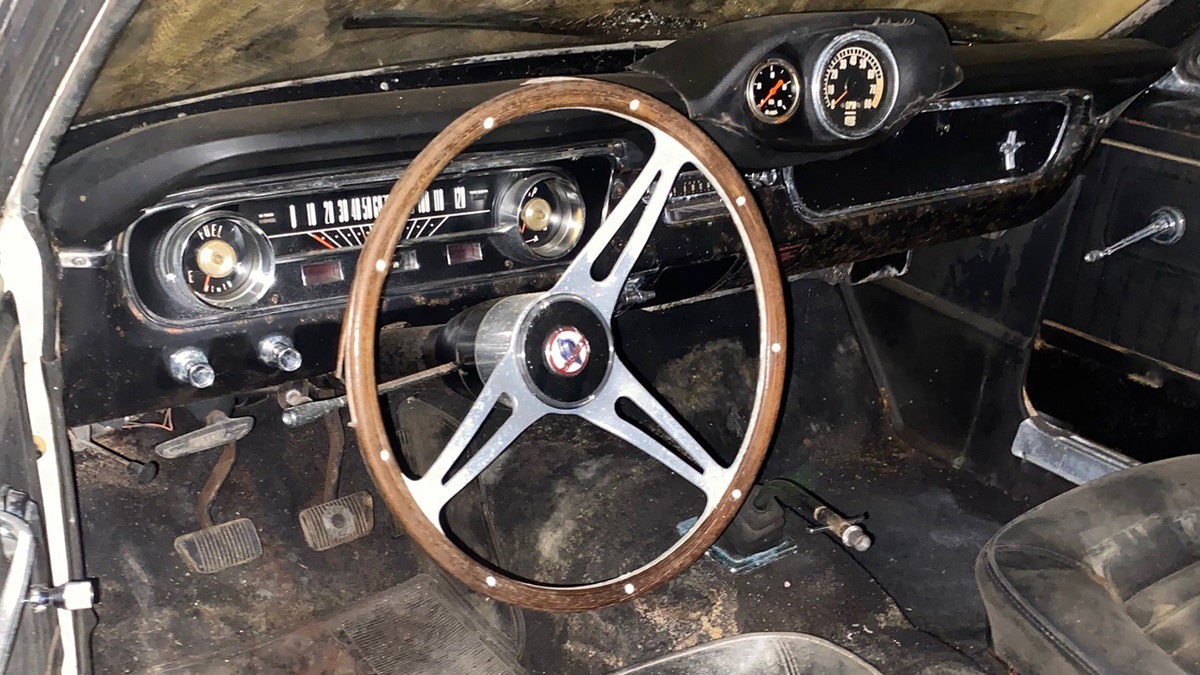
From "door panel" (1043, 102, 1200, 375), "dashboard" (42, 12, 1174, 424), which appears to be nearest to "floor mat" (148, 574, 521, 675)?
"dashboard" (42, 12, 1174, 424)

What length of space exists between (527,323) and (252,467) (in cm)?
111

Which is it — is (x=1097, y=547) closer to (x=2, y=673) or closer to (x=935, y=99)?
(x=935, y=99)

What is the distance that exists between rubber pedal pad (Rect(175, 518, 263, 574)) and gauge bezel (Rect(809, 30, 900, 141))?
137 centimetres

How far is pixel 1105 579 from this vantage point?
54.9 inches

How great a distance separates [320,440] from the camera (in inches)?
85.8

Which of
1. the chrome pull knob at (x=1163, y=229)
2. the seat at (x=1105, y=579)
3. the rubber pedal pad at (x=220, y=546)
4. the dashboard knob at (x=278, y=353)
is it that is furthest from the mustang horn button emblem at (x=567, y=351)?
the chrome pull knob at (x=1163, y=229)

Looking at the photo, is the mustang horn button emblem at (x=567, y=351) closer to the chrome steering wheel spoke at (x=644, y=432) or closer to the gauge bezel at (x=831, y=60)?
the chrome steering wheel spoke at (x=644, y=432)

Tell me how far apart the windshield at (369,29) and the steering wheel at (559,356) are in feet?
1.08

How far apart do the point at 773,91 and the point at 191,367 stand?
0.93 meters

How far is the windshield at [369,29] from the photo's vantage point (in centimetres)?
126

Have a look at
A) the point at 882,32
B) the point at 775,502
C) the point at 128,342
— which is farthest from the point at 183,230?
the point at 775,502

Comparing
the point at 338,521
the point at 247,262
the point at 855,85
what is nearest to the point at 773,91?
the point at 855,85

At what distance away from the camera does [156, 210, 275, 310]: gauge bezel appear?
130cm

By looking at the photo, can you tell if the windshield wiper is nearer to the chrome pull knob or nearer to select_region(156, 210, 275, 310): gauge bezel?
select_region(156, 210, 275, 310): gauge bezel
